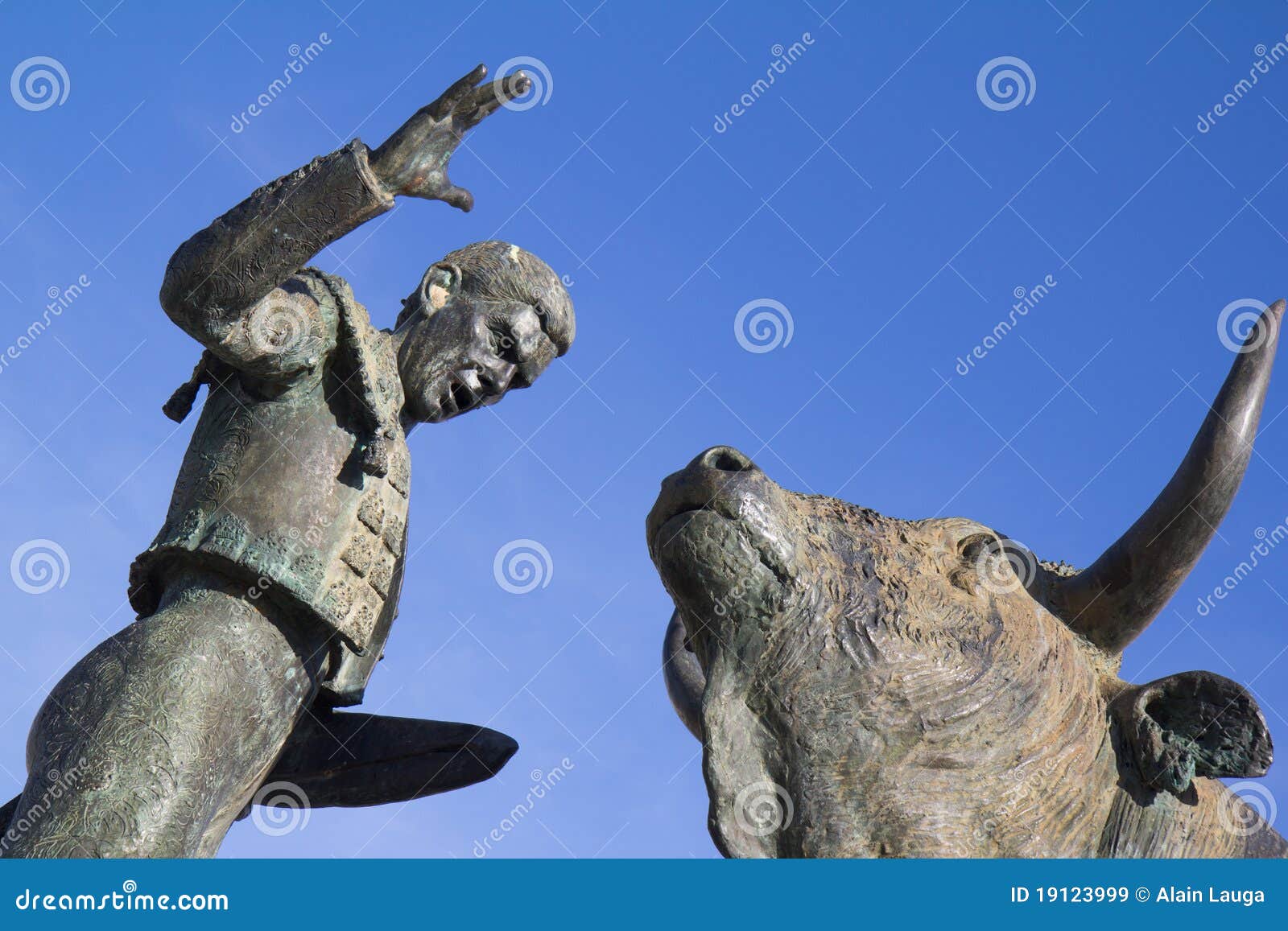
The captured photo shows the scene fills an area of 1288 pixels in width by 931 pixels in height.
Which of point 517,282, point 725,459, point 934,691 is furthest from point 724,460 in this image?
point 517,282

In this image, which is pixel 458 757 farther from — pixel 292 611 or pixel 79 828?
pixel 79 828

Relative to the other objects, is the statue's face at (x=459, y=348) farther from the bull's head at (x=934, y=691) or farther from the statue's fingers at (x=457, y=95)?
the bull's head at (x=934, y=691)

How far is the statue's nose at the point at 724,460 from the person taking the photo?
4.78 m

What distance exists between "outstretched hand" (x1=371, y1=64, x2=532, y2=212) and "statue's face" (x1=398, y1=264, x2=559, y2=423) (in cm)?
123

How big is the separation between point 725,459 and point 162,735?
6.66 ft

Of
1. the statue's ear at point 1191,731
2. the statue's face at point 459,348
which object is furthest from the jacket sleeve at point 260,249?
the statue's ear at point 1191,731

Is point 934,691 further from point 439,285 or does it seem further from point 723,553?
point 439,285

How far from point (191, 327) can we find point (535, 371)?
5.18 ft

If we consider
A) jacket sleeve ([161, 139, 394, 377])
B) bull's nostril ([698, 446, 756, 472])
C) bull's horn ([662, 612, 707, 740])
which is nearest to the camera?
bull's nostril ([698, 446, 756, 472])

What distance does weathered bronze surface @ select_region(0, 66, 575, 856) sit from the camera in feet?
17.3

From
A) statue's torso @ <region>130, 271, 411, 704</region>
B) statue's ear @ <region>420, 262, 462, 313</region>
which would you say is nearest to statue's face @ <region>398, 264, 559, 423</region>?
statue's ear @ <region>420, 262, 462, 313</region>

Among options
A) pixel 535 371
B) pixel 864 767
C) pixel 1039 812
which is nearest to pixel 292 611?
pixel 535 371

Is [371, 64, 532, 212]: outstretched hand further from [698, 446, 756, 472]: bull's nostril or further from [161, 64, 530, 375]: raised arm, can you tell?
[698, 446, 756, 472]: bull's nostril

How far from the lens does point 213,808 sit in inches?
216
